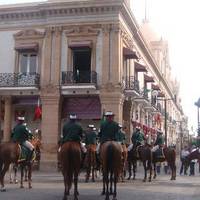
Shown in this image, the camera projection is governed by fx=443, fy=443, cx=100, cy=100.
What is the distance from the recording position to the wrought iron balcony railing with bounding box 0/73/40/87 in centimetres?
3231

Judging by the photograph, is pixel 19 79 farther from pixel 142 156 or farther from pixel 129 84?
pixel 142 156

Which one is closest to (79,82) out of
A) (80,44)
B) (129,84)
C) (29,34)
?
(80,44)

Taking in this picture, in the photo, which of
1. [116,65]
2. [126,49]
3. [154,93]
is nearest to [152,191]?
[116,65]

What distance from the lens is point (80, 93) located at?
31.6 meters

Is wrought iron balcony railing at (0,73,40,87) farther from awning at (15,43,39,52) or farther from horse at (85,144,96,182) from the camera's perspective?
horse at (85,144,96,182)

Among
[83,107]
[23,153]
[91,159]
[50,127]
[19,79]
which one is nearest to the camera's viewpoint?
[23,153]

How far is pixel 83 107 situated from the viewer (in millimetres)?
32375

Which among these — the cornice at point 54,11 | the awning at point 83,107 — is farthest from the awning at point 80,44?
the awning at point 83,107

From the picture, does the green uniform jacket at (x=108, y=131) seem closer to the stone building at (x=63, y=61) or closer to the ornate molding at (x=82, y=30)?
the stone building at (x=63, y=61)

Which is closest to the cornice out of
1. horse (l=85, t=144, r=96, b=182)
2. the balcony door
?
the balcony door

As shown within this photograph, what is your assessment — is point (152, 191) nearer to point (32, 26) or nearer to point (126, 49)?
point (126, 49)

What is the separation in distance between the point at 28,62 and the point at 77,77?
14.2ft

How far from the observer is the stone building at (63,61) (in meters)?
31.2

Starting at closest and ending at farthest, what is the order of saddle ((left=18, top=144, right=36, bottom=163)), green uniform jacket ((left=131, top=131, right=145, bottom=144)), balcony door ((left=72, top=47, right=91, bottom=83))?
saddle ((left=18, top=144, right=36, bottom=163)) < green uniform jacket ((left=131, top=131, right=145, bottom=144)) < balcony door ((left=72, top=47, right=91, bottom=83))
